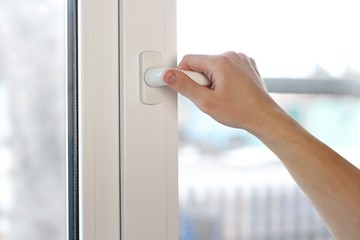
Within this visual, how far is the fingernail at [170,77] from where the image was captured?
69 centimetres

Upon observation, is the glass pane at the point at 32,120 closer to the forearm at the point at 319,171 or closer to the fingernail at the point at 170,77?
the fingernail at the point at 170,77

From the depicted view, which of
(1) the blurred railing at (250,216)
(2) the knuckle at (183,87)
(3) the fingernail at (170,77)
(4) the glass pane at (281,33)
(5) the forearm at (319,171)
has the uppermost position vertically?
(4) the glass pane at (281,33)

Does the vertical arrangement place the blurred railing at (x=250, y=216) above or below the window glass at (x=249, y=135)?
below

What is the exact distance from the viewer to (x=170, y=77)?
689 mm

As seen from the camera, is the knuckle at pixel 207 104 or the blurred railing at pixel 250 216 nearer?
the knuckle at pixel 207 104

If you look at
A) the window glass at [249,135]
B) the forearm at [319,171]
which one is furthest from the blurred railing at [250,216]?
the forearm at [319,171]

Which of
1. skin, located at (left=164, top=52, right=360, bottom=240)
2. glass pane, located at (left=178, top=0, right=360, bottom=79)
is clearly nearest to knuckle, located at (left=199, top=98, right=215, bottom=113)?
skin, located at (left=164, top=52, right=360, bottom=240)

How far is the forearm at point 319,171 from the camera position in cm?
74

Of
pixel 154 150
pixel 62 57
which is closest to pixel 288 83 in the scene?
pixel 154 150

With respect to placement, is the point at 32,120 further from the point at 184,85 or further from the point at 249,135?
the point at 249,135

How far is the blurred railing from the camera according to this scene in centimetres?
83

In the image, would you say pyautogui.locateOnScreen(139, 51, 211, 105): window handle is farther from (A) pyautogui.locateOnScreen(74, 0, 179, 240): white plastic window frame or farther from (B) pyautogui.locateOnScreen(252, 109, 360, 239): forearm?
(B) pyautogui.locateOnScreen(252, 109, 360, 239): forearm

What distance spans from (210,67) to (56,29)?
20 cm

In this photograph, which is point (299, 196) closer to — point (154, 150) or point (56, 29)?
point (154, 150)
